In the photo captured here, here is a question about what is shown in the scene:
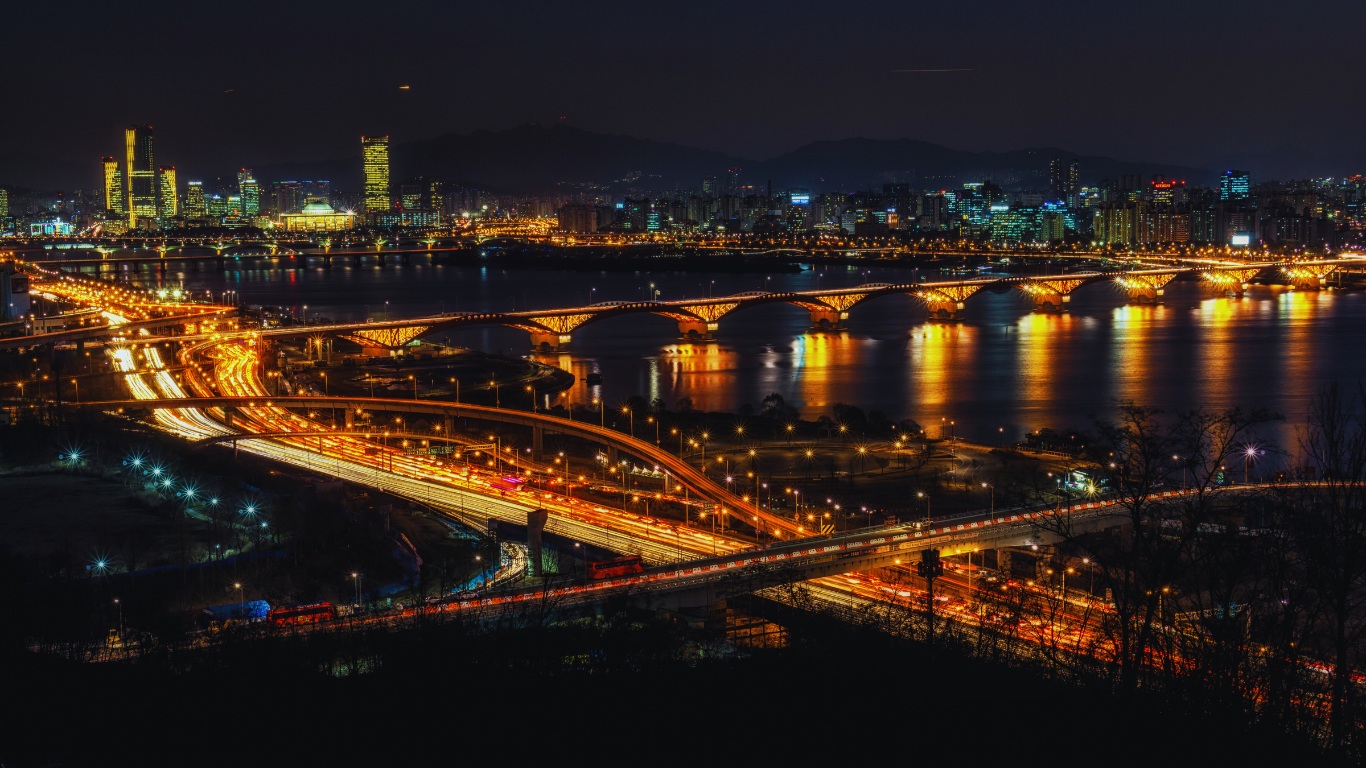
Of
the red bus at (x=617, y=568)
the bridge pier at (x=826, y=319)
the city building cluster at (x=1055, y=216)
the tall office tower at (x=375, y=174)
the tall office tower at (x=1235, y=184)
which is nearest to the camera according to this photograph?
the red bus at (x=617, y=568)

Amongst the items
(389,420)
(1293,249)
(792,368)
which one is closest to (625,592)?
(389,420)

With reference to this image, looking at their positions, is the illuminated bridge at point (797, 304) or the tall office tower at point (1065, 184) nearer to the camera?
the illuminated bridge at point (797, 304)

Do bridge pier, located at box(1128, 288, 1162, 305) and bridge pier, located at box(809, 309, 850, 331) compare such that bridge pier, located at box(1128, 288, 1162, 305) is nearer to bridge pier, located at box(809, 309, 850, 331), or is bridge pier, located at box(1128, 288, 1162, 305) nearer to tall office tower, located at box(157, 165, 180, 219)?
bridge pier, located at box(809, 309, 850, 331)

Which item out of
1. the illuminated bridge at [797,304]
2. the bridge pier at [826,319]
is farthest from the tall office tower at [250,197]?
the bridge pier at [826,319]

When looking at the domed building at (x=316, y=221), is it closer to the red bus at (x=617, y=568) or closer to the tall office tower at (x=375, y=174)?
the tall office tower at (x=375, y=174)

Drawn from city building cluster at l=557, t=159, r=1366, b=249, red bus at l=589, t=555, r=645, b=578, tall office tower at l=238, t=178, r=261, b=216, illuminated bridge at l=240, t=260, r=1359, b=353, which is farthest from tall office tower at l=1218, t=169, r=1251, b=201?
red bus at l=589, t=555, r=645, b=578

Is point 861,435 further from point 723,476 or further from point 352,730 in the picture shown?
point 352,730

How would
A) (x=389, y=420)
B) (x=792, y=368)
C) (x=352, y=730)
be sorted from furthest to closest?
(x=792, y=368), (x=389, y=420), (x=352, y=730)
